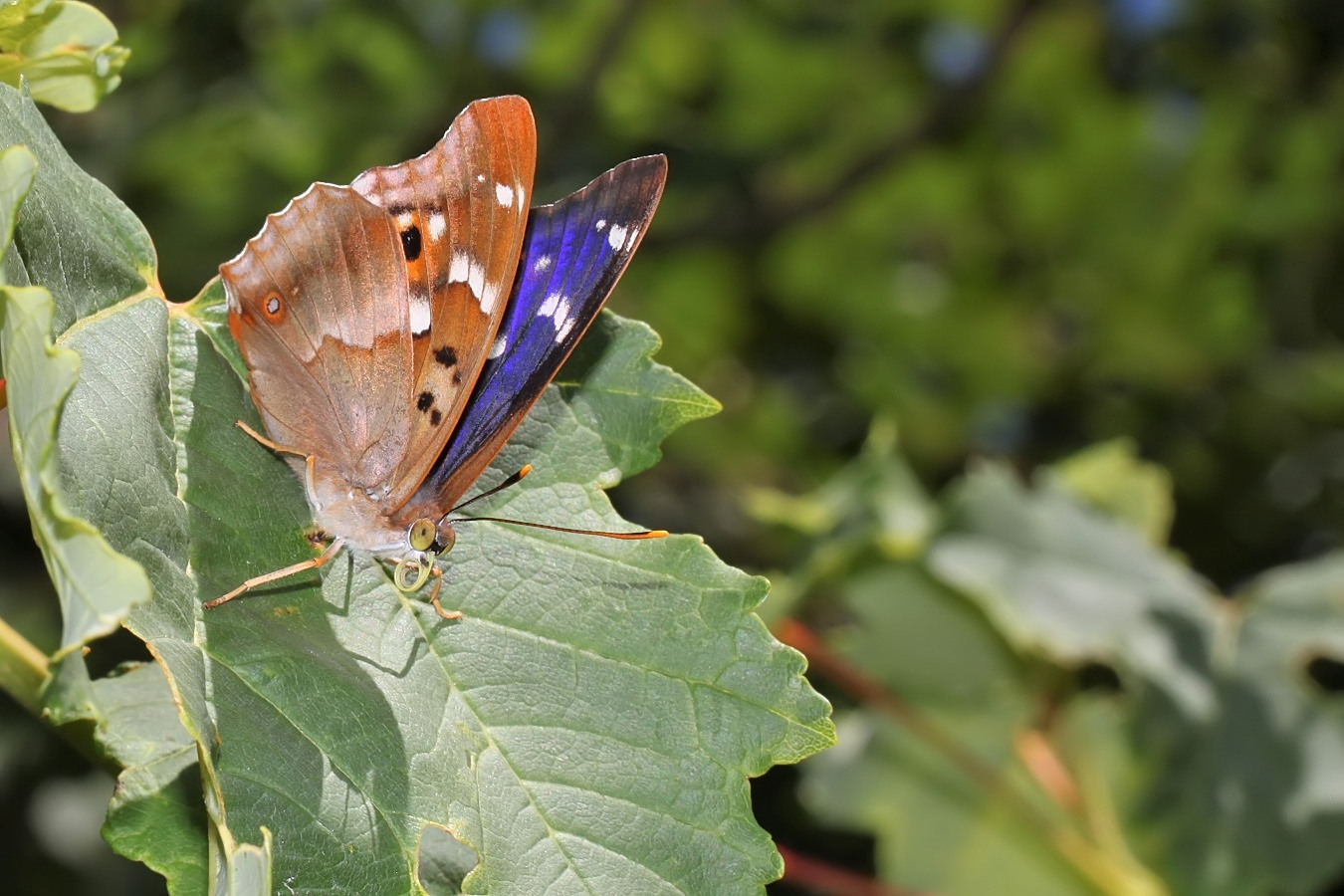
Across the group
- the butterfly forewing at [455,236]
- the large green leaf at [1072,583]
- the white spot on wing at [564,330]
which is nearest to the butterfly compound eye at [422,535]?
the butterfly forewing at [455,236]

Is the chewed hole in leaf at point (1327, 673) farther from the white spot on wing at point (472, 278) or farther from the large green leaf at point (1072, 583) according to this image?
the white spot on wing at point (472, 278)

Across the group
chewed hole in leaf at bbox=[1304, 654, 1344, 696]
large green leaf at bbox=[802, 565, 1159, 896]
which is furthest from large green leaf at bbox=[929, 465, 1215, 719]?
chewed hole in leaf at bbox=[1304, 654, 1344, 696]

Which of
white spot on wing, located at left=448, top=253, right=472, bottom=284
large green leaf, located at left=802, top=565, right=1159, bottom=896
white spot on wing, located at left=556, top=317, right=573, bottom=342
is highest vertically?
white spot on wing, located at left=448, top=253, right=472, bottom=284

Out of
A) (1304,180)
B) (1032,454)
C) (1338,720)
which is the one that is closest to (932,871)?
(1338,720)

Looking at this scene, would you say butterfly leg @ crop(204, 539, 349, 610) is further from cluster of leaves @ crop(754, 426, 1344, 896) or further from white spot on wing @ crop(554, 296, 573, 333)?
cluster of leaves @ crop(754, 426, 1344, 896)

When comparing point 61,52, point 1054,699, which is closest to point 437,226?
point 61,52

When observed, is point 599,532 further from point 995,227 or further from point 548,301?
point 995,227
